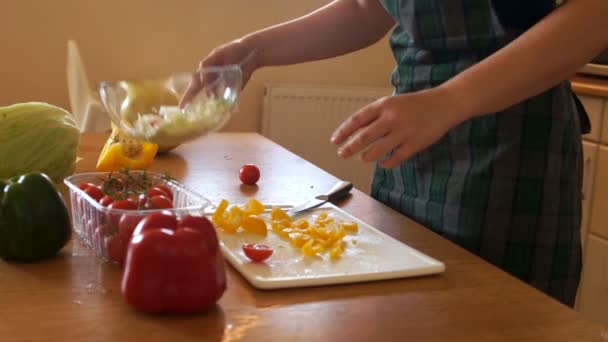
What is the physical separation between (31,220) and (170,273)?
0.24 meters

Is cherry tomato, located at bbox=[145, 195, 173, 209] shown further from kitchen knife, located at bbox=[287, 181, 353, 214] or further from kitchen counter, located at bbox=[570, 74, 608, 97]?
kitchen counter, located at bbox=[570, 74, 608, 97]

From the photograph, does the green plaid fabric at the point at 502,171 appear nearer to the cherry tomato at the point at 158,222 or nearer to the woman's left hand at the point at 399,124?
the woman's left hand at the point at 399,124

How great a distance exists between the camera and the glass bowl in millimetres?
1173

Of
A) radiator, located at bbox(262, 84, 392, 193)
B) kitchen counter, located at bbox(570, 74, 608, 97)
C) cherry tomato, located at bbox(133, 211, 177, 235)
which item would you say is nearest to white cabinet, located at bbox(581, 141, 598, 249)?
kitchen counter, located at bbox(570, 74, 608, 97)

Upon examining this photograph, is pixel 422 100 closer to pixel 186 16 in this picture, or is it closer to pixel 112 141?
pixel 112 141

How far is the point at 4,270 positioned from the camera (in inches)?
32.8

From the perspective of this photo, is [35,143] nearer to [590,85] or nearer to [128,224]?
[128,224]

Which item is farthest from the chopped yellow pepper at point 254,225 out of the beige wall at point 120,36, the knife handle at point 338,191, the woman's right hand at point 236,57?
the beige wall at point 120,36

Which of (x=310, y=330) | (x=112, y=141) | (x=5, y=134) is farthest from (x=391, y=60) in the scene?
(x=310, y=330)

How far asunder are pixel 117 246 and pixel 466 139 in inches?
22.0

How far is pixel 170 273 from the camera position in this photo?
0.71 metres

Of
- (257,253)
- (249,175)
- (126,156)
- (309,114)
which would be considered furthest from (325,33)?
(309,114)

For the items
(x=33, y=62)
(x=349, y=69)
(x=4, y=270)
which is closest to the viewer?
(x=4, y=270)

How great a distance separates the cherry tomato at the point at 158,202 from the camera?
2.86ft
